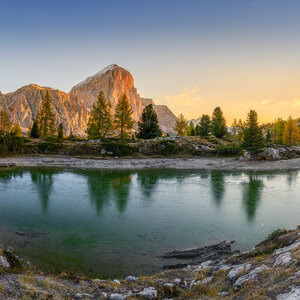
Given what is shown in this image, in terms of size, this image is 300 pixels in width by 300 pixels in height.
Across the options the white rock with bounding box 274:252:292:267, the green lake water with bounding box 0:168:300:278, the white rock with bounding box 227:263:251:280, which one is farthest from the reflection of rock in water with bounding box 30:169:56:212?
the white rock with bounding box 274:252:292:267

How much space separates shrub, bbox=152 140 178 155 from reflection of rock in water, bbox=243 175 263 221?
2195cm

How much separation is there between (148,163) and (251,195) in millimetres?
23730

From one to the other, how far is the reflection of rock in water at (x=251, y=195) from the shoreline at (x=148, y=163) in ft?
37.2

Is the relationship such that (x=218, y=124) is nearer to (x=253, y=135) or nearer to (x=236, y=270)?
(x=253, y=135)

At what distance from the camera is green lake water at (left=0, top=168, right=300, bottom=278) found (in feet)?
35.2

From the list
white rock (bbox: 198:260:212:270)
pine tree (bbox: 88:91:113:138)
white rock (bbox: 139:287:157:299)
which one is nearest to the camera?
white rock (bbox: 139:287:157:299)

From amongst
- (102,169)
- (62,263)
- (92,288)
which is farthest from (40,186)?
(92,288)

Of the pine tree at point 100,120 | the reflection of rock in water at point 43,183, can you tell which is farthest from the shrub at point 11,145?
the pine tree at point 100,120

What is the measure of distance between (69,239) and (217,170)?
32.3 meters

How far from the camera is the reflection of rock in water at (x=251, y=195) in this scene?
18.1 m

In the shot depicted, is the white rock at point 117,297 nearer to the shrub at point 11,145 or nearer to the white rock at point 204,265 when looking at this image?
the white rock at point 204,265

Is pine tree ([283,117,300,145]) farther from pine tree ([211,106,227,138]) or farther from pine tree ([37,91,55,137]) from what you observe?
pine tree ([37,91,55,137])

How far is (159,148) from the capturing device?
52.2m

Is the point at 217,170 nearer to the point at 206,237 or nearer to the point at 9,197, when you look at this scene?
the point at 206,237
